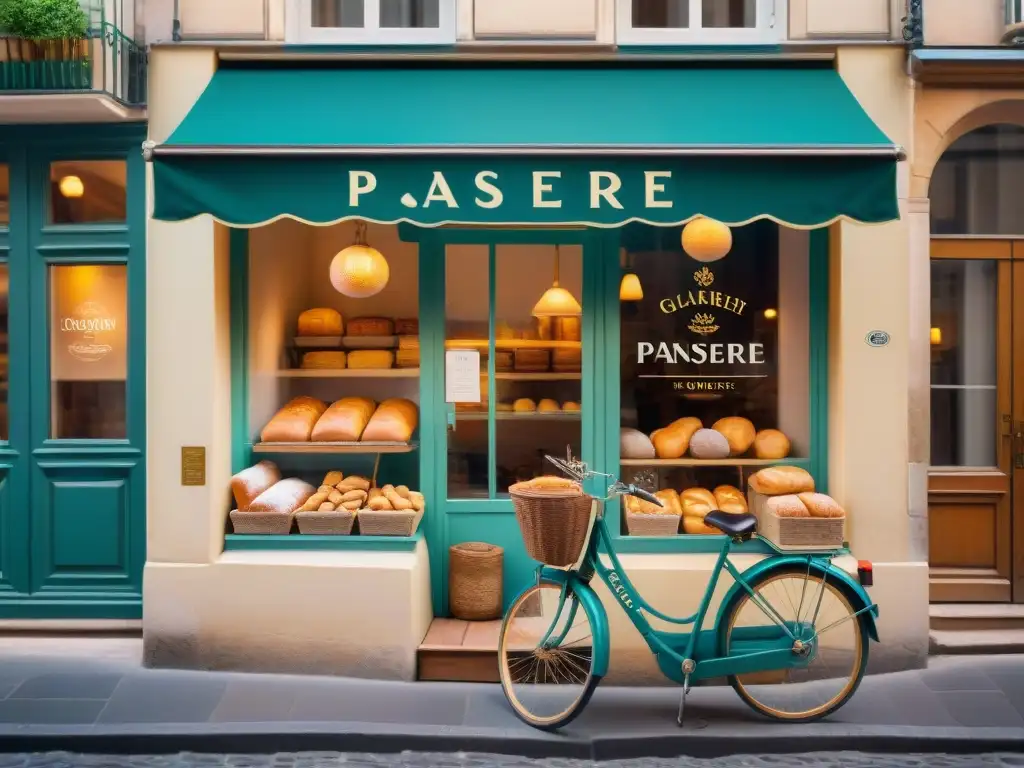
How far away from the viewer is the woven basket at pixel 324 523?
21.3ft

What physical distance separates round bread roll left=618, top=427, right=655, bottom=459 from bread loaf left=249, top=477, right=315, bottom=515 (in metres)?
2.19

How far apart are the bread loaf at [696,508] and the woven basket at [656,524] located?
0.32ft

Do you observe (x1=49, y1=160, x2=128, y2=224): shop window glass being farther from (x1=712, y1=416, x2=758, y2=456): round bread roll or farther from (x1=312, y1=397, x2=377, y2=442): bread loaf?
(x1=712, y1=416, x2=758, y2=456): round bread roll

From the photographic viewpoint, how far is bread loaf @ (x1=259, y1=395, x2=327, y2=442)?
6.84 m

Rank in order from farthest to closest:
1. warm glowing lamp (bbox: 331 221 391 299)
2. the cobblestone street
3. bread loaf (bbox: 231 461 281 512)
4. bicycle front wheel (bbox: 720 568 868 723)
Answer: bread loaf (bbox: 231 461 281 512)
warm glowing lamp (bbox: 331 221 391 299)
bicycle front wheel (bbox: 720 568 868 723)
the cobblestone street

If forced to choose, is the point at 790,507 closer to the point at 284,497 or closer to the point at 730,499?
the point at 730,499

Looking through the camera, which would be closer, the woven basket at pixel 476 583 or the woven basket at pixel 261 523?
the woven basket at pixel 261 523

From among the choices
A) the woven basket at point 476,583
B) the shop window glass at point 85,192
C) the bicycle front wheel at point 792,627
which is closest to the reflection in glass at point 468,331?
the woven basket at point 476,583

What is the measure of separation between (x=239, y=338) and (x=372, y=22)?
2355mm

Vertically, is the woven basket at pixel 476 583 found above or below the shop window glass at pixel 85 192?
below

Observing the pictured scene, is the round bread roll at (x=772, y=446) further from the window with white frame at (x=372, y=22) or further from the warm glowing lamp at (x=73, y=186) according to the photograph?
the warm glowing lamp at (x=73, y=186)

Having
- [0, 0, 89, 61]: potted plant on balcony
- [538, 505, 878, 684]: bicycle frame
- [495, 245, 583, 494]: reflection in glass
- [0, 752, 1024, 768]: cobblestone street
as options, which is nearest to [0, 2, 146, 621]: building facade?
[0, 0, 89, 61]: potted plant on balcony

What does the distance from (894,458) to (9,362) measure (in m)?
5.99

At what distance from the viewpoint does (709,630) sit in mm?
5527
